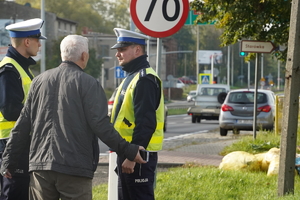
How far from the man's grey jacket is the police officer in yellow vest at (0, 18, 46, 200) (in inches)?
27.4

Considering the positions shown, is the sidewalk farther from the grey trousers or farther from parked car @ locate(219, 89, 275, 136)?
the grey trousers

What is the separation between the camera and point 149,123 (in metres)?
5.18

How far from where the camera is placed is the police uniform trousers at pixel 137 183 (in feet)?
17.3

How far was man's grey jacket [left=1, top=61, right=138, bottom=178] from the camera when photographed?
170 inches

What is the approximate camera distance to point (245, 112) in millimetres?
21172

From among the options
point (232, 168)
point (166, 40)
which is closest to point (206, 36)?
point (166, 40)

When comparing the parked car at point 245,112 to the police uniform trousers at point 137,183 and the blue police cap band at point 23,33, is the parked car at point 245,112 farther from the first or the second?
the blue police cap band at point 23,33

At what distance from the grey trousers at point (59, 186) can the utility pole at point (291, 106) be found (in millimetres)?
3473

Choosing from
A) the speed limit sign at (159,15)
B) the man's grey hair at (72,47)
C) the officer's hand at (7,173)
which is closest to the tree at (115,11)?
the speed limit sign at (159,15)

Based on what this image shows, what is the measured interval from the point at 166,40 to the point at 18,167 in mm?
110284

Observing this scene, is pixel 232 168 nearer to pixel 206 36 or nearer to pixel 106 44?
pixel 106 44

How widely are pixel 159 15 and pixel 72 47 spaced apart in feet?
9.51

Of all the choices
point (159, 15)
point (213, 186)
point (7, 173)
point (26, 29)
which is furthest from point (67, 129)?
point (213, 186)

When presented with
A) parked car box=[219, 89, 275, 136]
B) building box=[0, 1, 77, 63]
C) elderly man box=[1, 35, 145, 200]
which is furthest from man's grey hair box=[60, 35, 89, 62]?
building box=[0, 1, 77, 63]
